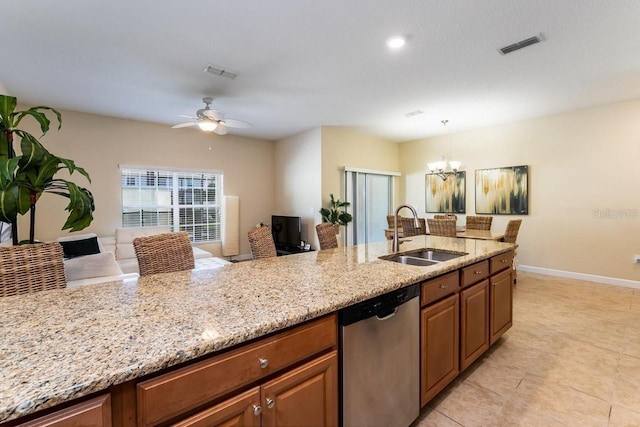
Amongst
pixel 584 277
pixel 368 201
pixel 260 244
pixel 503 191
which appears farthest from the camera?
pixel 368 201

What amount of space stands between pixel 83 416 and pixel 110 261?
2.54 m

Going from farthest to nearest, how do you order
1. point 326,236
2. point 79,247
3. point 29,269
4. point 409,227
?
1. point 409,227
2. point 79,247
3. point 326,236
4. point 29,269

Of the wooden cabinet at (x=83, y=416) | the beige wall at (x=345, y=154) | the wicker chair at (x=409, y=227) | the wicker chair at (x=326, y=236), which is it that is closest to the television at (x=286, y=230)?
the beige wall at (x=345, y=154)

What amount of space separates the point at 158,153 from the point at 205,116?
7.83 feet

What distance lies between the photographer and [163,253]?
1942mm

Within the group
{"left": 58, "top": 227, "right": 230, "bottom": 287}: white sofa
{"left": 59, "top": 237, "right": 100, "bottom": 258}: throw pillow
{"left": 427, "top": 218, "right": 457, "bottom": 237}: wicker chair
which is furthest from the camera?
{"left": 427, "top": 218, "right": 457, "bottom": 237}: wicker chair

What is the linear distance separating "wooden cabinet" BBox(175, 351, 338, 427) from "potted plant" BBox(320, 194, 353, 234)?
440 centimetres

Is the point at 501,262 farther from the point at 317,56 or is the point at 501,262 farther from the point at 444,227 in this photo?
the point at 317,56

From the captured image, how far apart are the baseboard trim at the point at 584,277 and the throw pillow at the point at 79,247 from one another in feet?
22.8

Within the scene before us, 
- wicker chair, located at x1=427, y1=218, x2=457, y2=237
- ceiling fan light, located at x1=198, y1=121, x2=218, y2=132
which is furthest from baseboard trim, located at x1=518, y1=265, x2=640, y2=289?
ceiling fan light, located at x1=198, y1=121, x2=218, y2=132

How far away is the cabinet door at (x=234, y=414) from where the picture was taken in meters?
0.90

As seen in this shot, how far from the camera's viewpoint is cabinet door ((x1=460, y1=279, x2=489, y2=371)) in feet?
6.59

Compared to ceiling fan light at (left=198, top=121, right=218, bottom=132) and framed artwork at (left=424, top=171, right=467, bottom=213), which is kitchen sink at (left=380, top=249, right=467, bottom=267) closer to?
ceiling fan light at (left=198, top=121, right=218, bottom=132)

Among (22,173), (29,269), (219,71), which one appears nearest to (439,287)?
(29,269)
